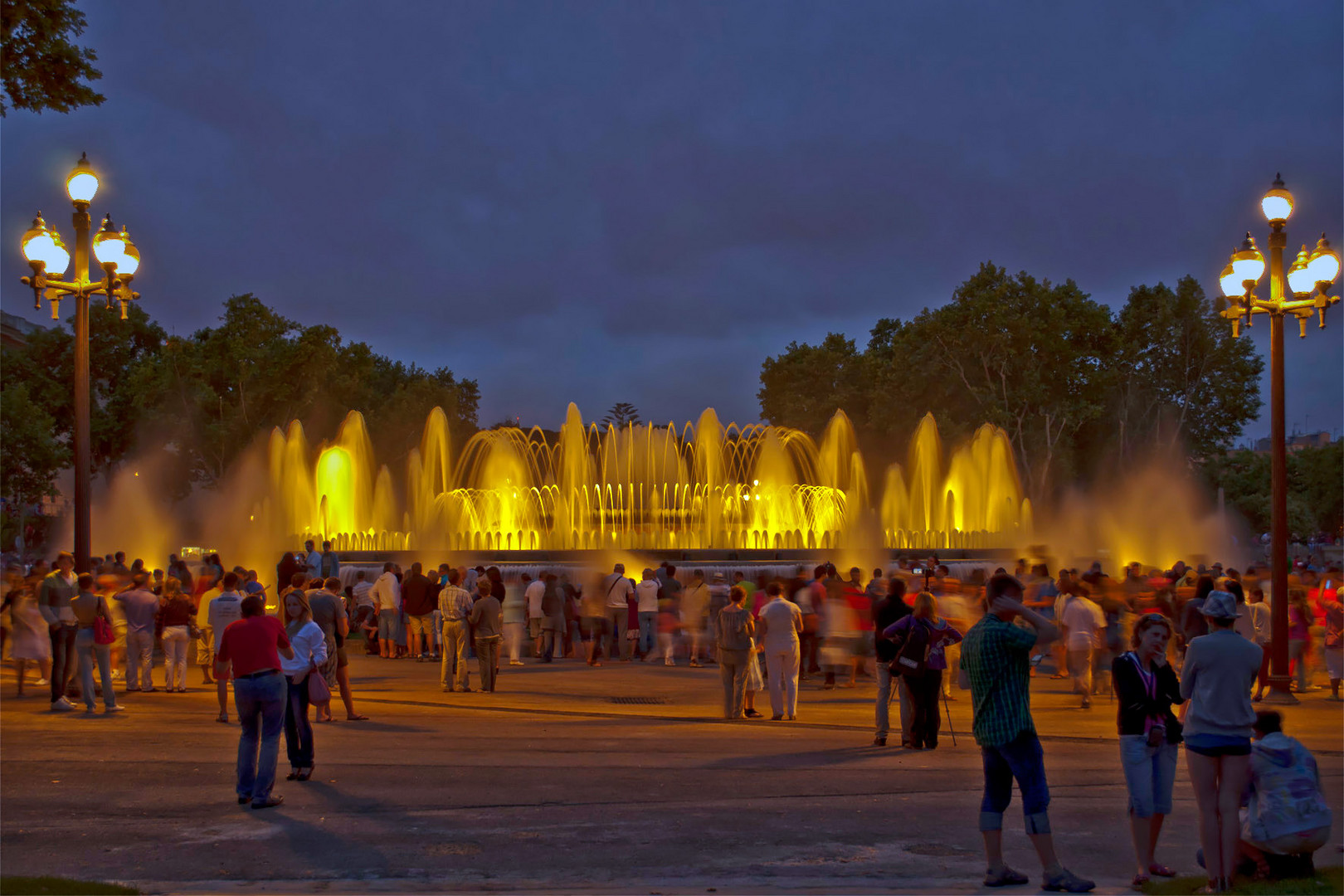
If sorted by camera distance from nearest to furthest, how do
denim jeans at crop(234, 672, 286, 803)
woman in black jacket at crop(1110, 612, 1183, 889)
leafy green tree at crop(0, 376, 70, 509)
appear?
1. woman in black jacket at crop(1110, 612, 1183, 889)
2. denim jeans at crop(234, 672, 286, 803)
3. leafy green tree at crop(0, 376, 70, 509)

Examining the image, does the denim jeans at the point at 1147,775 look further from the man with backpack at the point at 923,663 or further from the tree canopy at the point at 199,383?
the tree canopy at the point at 199,383

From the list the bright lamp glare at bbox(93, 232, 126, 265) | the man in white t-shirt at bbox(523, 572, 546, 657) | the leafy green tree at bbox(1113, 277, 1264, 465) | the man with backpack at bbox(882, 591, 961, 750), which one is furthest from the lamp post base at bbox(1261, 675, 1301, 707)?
the leafy green tree at bbox(1113, 277, 1264, 465)

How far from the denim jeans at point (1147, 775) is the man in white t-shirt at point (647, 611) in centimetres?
1405

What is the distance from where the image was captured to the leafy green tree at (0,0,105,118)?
35.8 ft

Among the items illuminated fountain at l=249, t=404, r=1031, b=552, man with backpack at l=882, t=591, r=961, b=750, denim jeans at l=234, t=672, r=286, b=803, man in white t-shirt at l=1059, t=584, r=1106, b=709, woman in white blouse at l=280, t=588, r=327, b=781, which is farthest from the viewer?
illuminated fountain at l=249, t=404, r=1031, b=552

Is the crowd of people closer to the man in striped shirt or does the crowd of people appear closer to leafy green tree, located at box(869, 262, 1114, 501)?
the man in striped shirt

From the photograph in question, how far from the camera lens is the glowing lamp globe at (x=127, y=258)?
15.9 meters

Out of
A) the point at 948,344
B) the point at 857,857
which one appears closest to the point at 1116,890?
the point at 857,857

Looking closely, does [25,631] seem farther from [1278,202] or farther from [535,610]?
[1278,202]

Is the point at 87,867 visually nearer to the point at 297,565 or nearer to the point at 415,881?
the point at 415,881

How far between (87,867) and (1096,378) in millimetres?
57153

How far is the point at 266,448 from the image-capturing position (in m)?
60.4

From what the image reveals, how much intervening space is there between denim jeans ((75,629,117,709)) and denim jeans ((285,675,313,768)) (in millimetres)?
5088

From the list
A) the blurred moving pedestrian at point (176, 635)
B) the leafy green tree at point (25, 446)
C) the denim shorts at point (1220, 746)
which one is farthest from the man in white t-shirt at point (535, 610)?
the leafy green tree at point (25, 446)
